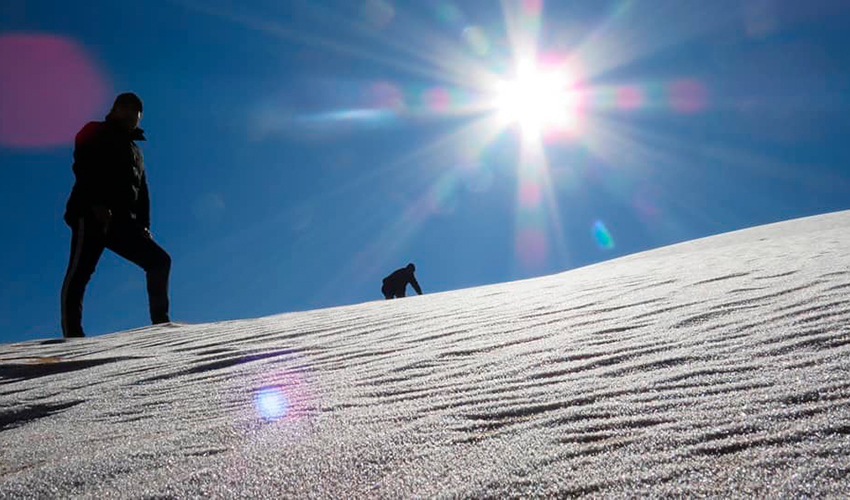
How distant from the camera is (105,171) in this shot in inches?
180

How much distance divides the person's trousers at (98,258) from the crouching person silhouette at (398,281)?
227 inches

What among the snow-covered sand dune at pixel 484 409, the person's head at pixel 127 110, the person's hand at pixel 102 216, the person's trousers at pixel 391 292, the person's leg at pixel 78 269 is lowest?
the snow-covered sand dune at pixel 484 409

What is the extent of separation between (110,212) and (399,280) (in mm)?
6439

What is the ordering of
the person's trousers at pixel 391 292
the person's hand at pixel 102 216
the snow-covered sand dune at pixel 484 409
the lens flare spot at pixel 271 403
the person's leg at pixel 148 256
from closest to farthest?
the snow-covered sand dune at pixel 484 409
the lens flare spot at pixel 271 403
the person's hand at pixel 102 216
the person's leg at pixel 148 256
the person's trousers at pixel 391 292

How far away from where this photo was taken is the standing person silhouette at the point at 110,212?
4.45m

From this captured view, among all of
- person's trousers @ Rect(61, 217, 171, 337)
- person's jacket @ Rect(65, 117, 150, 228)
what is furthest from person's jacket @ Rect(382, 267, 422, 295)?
person's jacket @ Rect(65, 117, 150, 228)

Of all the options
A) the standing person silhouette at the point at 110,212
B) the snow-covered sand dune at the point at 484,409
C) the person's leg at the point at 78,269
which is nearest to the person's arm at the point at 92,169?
the standing person silhouette at the point at 110,212

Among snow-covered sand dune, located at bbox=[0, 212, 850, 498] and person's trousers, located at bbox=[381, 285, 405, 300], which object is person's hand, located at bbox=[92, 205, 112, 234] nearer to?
snow-covered sand dune, located at bbox=[0, 212, 850, 498]

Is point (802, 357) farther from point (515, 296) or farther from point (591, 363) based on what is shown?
point (515, 296)

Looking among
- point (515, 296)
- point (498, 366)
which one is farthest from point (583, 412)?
point (515, 296)

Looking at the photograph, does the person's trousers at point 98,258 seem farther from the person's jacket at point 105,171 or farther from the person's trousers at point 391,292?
the person's trousers at point 391,292

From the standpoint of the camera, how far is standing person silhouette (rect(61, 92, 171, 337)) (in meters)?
4.45

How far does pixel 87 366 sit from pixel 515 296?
263 cm

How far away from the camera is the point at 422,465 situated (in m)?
1.09
